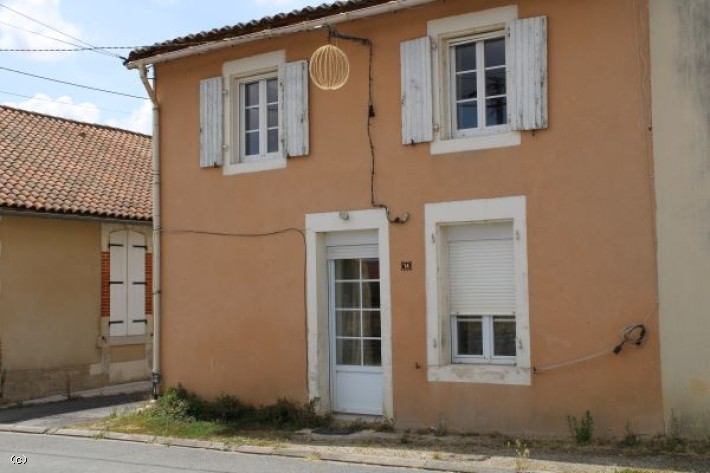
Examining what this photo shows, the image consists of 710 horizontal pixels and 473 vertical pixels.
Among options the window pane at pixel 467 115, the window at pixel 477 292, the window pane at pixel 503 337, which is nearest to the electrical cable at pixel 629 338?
the window at pixel 477 292

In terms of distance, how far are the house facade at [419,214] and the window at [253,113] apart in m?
0.03

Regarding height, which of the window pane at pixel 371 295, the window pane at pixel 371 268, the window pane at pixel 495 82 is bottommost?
the window pane at pixel 371 295

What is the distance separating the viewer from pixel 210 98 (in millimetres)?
12422

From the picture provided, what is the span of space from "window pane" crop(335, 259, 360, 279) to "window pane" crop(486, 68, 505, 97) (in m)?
2.85

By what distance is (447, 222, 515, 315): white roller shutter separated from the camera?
10.1 meters

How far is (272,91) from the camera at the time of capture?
12133 mm

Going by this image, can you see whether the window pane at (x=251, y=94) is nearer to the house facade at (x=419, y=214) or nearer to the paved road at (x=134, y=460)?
the house facade at (x=419, y=214)

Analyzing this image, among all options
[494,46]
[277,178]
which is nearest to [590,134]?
[494,46]

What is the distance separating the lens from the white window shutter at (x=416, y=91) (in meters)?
10.5

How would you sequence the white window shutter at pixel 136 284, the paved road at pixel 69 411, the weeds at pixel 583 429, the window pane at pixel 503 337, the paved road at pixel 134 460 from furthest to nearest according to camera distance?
the white window shutter at pixel 136 284 → the paved road at pixel 69 411 → the window pane at pixel 503 337 → the weeds at pixel 583 429 → the paved road at pixel 134 460

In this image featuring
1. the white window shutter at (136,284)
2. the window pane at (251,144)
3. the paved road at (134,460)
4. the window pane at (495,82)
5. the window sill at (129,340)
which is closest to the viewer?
the paved road at (134,460)

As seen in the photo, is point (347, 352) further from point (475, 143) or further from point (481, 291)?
point (475, 143)

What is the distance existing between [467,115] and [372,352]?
129 inches

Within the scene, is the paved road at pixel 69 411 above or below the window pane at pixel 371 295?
below
